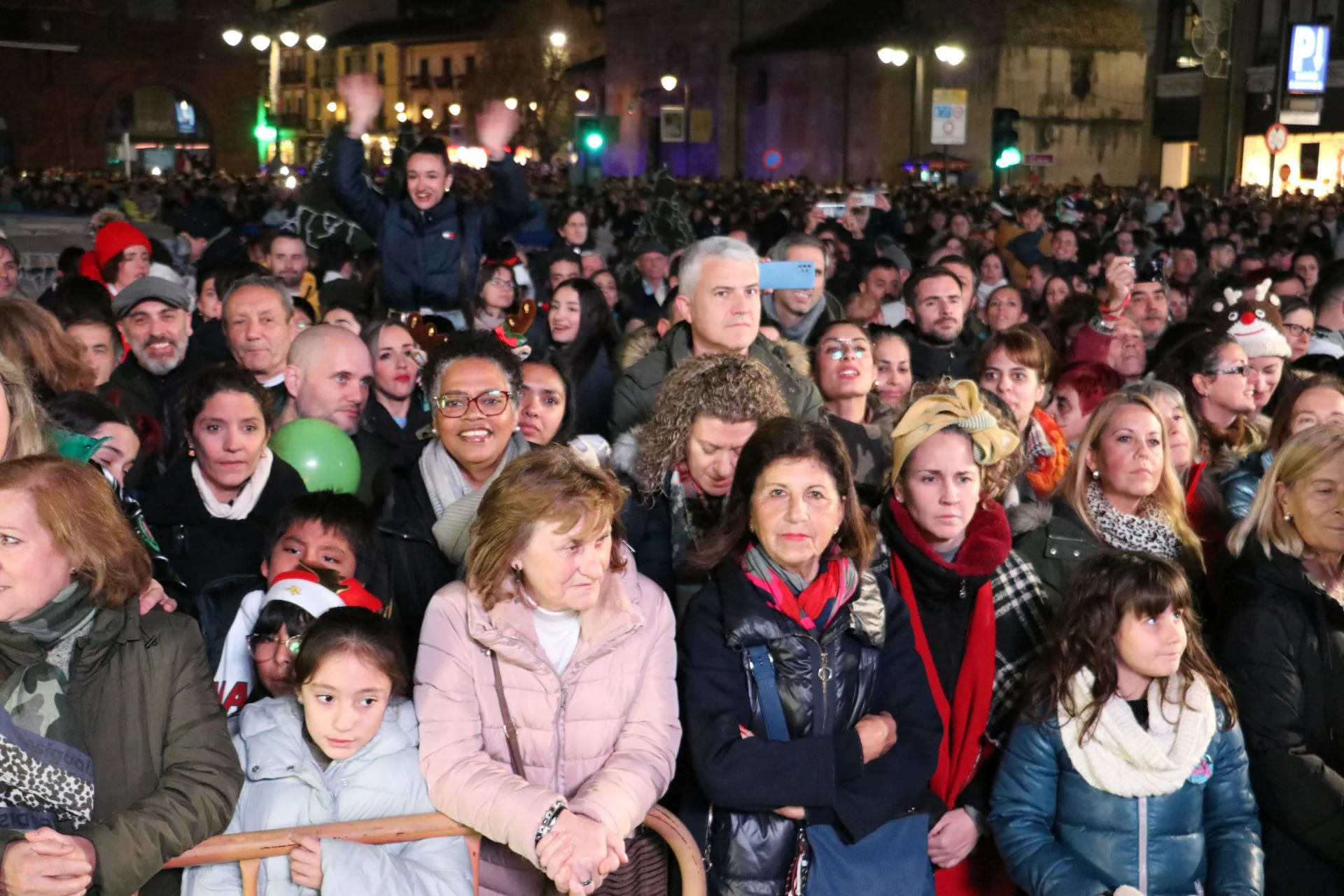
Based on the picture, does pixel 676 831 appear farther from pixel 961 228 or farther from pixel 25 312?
pixel 961 228

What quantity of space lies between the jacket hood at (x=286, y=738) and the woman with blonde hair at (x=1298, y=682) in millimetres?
2266

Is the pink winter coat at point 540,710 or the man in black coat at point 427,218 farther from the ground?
the man in black coat at point 427,218

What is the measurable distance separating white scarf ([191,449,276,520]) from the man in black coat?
358 centimetres

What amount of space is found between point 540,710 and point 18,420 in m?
1.55

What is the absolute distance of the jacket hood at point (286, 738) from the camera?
343 cm

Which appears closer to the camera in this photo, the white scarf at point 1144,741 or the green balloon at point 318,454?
the white scarf at point 1144,741

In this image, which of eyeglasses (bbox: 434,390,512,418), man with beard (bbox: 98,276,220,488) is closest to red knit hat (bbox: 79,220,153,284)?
man with beard (bbox: 98,276,220,488)

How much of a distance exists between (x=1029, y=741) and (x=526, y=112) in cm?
5586

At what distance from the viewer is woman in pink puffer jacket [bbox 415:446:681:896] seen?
3.51m

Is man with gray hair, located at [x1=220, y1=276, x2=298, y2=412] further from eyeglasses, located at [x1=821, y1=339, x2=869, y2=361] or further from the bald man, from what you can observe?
eyeglasses, located at [x1=821, y1=339, x2=869, y2=361]

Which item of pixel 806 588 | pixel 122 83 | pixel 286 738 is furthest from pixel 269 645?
pixel 122 83

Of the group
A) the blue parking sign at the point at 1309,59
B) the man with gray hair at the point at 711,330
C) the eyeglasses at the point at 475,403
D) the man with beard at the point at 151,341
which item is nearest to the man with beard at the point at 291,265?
the man with beard at the point at 151,341

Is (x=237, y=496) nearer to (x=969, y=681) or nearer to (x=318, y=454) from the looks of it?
(x=318, y=454)

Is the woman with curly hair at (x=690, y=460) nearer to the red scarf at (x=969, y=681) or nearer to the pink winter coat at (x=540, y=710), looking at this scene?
the red scarf at (x=969, y=681)
